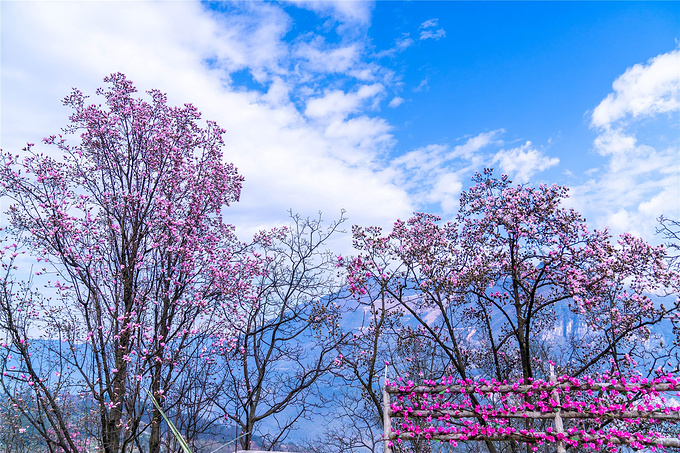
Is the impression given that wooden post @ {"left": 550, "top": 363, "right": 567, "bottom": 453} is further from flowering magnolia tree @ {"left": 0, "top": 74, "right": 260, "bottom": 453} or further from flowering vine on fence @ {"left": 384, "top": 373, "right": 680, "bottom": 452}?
flowering magnolia tree @ {"left": 0, "top": 74, "right": 260, "bottom": 453}

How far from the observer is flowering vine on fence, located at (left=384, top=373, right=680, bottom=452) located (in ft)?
23.9

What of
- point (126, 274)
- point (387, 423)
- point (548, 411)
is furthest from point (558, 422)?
point (126, 274)

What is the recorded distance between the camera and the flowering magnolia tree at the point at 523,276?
10156 mm

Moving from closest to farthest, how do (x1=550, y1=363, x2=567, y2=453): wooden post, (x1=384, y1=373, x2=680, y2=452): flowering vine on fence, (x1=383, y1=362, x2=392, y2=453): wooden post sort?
(x1=384, y1=373, x2=680, y2=452): flowering vine on fence, (x1=550, y1=363, x2=567, y2=453): wooden post, (x1=383, y1=362, x2=392, y2=453): wooden post

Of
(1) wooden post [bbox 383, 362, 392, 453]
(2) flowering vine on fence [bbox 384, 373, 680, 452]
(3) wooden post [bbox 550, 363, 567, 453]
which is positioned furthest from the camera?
(1) wooden post [bbox 383, 362, 392, 453]

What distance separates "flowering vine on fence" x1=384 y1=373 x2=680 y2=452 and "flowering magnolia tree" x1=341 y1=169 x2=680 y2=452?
121 centimetres

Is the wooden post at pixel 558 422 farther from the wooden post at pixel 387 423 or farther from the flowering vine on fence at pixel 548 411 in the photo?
the wooden post at pixel 387 423

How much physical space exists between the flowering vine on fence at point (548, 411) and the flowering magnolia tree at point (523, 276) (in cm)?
121

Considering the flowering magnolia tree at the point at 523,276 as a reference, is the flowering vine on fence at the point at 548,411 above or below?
below

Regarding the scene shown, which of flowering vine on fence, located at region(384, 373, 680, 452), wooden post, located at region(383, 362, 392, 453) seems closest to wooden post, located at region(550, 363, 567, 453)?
flowering vine on fence, located at region(384, 373, 680, 452)

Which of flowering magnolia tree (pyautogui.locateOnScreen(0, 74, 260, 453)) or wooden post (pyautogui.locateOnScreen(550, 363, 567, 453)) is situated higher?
flowering magnolia tree (pyautogui.locateOnScreen(0, 74, 260, 453))

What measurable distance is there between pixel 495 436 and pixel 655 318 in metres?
5.18

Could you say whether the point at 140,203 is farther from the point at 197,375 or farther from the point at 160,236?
the point at 197,375

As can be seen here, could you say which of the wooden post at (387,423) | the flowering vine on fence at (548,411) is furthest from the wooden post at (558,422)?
the wooden post at (387,423)
